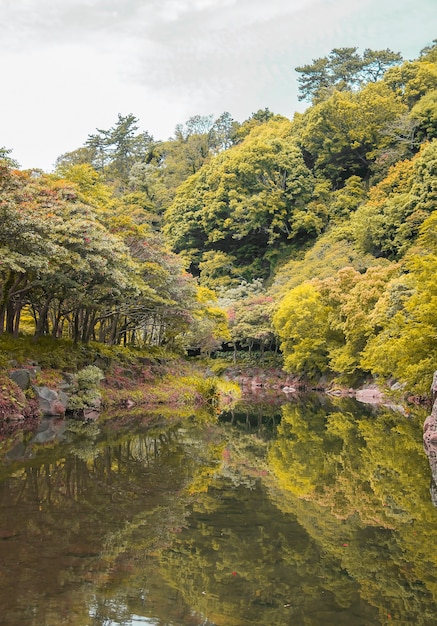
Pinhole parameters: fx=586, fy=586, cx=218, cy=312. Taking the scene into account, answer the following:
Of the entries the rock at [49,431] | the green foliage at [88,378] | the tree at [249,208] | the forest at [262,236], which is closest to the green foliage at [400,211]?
the forest at [262,236]

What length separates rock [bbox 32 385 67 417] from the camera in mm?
20438

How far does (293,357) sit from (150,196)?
42.6 m

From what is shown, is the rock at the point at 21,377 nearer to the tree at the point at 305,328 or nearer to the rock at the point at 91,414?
the rock at the point at 91,414

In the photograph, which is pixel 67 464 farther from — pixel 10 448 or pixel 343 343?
pixel 343 343

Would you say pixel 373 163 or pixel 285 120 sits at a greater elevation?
pixel 285 120

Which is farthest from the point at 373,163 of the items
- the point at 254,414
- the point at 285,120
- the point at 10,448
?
the point at 10,448

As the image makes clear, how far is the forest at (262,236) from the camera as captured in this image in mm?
20359

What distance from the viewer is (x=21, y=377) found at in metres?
19.7

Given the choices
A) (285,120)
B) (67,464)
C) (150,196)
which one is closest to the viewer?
(67,464)

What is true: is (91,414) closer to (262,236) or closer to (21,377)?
(21,377)

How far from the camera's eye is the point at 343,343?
44.2 metres

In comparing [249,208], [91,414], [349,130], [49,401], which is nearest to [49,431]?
[49,401]

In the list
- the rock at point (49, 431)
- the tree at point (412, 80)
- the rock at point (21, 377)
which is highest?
the tree at point (412, 80)

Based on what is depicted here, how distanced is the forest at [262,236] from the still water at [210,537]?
756cm
